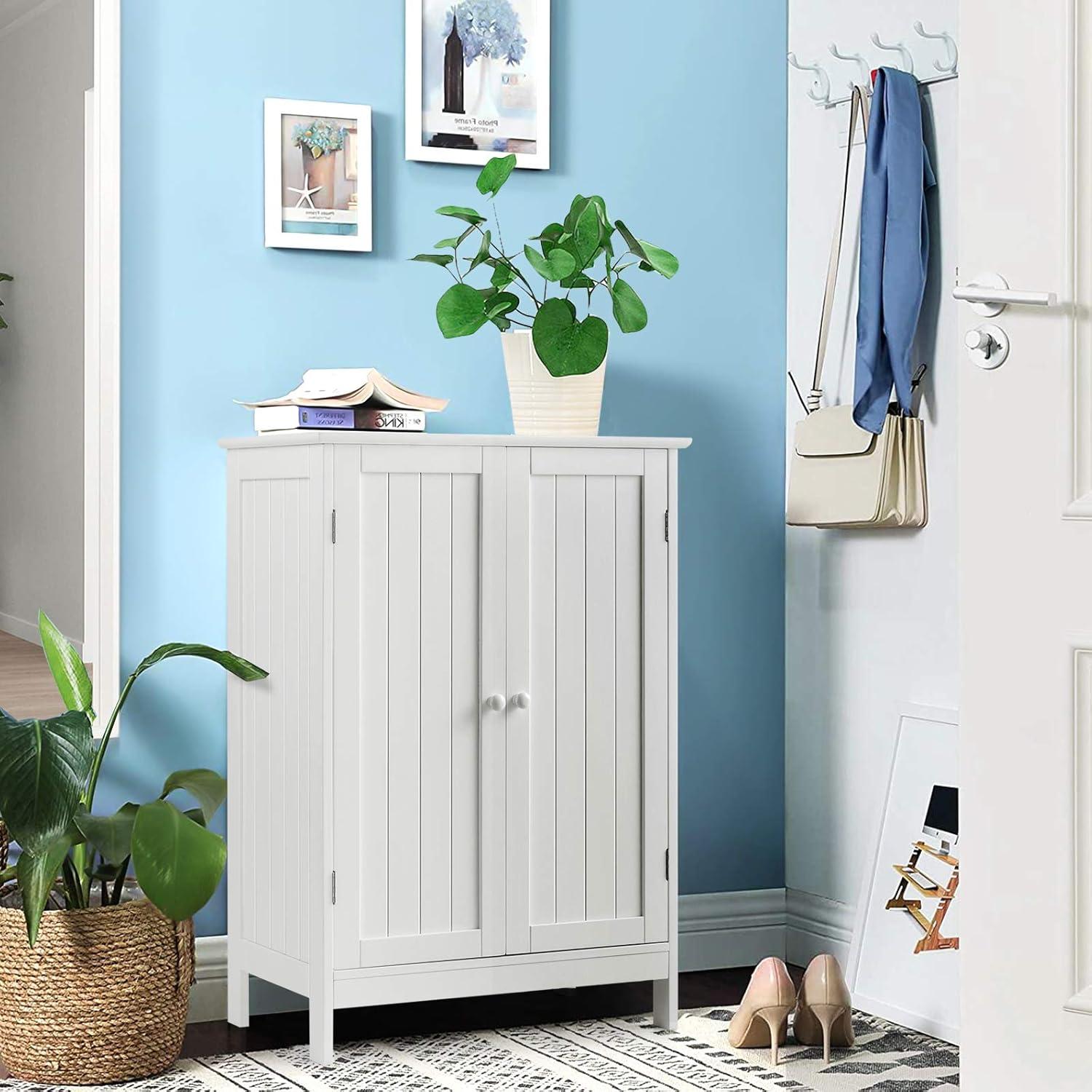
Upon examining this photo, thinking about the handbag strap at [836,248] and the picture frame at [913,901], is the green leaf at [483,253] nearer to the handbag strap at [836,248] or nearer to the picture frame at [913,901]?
the handbag strap at [836,248]

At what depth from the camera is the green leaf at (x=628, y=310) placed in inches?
115

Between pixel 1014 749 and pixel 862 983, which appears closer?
pixel 1014 749

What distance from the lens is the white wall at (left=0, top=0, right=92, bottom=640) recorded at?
285 cm

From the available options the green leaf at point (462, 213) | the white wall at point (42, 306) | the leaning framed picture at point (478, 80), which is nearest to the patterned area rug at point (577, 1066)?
the white wall at point (42, 306)

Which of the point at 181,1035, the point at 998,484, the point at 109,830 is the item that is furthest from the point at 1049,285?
the point at 181,1035

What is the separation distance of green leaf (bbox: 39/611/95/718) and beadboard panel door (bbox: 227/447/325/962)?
0.29 metres

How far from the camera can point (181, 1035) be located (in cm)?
268

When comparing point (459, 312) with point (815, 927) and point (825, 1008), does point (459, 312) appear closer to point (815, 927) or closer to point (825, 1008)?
point (825, 1008)

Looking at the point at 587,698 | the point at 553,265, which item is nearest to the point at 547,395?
the point at 553,265

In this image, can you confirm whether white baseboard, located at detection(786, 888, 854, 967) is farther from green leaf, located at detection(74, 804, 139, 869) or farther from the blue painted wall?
green leaf, located at detection(74, 804, 139, 869)

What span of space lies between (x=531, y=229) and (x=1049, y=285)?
1.86 metres

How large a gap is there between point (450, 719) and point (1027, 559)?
1.39 m

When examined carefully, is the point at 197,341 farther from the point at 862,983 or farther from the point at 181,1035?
the point at 862,983

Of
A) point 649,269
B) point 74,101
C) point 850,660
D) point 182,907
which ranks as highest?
point 74,101
